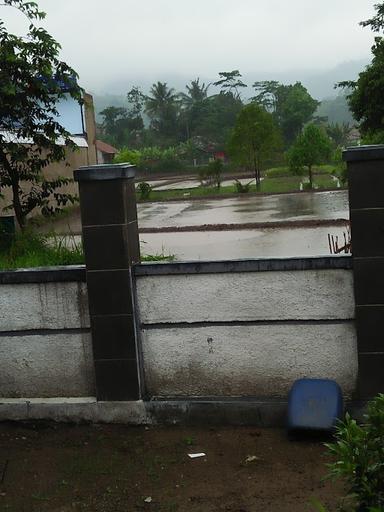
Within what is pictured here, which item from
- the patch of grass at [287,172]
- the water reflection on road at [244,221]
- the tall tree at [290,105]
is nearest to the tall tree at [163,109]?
the tall tree at [290,105]

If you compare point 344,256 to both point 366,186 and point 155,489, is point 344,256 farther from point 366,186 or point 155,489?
point 155,489

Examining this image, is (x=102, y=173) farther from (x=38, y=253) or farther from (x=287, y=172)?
(x=287, y=172)

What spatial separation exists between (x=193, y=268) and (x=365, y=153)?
170cm

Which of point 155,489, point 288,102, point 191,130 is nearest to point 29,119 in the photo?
point 155,489

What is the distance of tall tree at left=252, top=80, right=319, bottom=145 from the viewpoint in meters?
87.8

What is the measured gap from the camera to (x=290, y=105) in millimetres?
92250

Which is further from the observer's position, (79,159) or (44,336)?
(79,159)

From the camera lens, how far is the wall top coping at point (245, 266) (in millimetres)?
6121

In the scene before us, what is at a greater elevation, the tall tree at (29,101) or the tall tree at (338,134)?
the tall tree at (338,134)

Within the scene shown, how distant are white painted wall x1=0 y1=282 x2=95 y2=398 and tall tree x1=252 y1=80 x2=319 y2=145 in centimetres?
7199

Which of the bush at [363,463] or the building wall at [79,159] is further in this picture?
the building wall at [79,159]

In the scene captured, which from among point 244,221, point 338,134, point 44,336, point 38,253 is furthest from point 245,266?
point 338,134

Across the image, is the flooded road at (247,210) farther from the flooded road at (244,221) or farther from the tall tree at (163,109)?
the tall tree at (163,109)

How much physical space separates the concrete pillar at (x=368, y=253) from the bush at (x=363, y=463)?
2.94 meters
